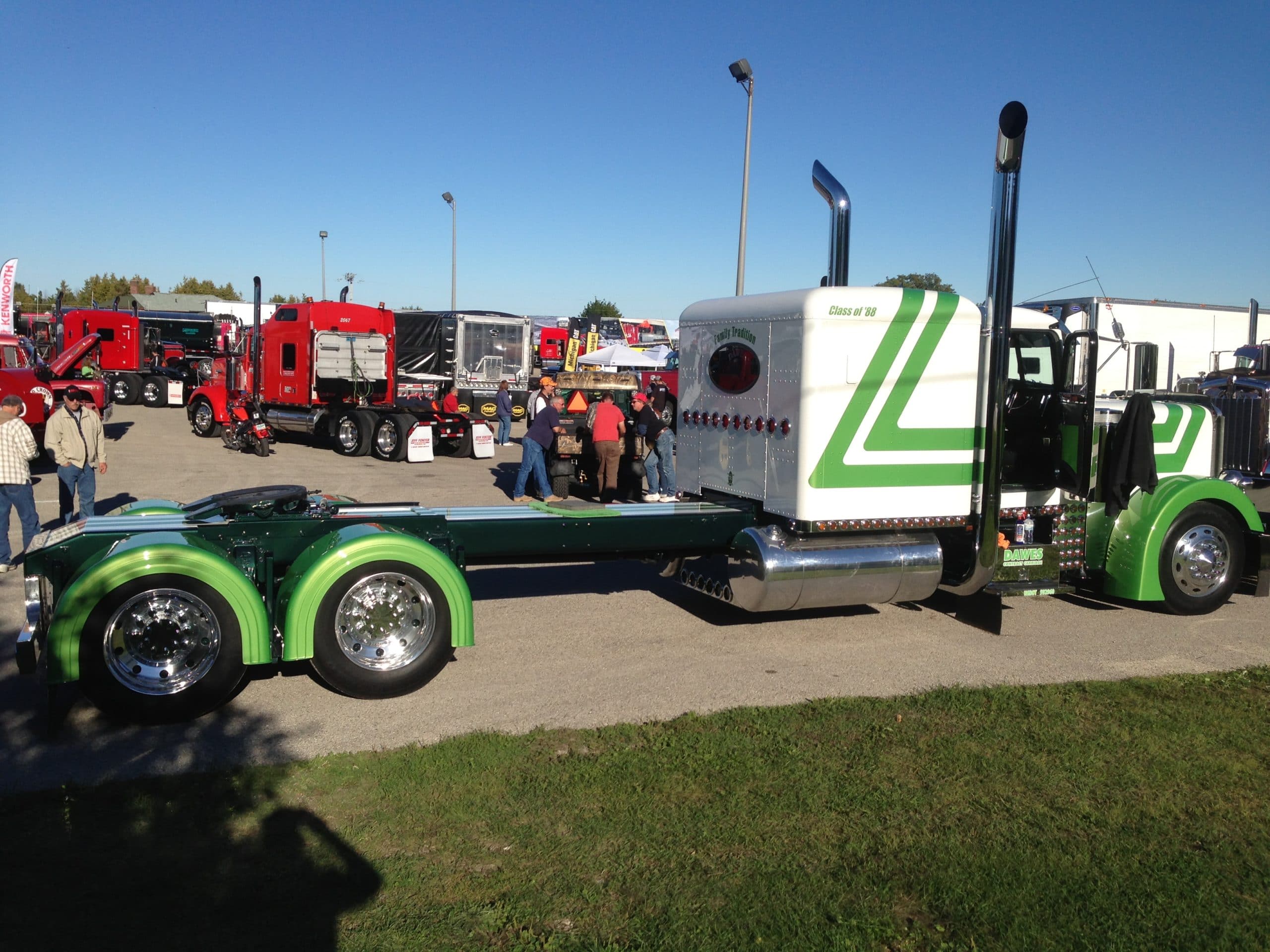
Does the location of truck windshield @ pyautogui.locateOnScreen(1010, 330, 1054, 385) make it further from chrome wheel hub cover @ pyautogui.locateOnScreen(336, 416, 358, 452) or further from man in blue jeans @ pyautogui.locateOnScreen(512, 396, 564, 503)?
chrome wheel hub cover @ pyautogui.locateOnScreen(336, 416, 358, 452)

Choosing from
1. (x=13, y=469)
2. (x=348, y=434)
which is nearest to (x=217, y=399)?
(x=348, y=434)

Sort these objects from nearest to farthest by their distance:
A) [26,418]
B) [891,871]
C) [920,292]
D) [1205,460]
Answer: [891,871], [920,292], [1205,460], [26,418]

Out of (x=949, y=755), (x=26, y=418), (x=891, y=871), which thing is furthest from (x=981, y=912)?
(x=26, y=418)

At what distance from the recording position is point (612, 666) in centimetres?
711

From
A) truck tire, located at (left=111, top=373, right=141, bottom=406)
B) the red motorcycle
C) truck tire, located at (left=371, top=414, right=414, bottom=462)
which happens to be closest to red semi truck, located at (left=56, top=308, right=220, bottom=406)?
truck tire, located at (left=111, top=373, right=141, bottom=406)

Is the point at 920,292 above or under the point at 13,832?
above

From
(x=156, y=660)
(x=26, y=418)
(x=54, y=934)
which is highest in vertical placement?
(x=26, y=418)

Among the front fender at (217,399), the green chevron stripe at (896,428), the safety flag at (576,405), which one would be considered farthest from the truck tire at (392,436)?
the green chevron stripe at (896,428)

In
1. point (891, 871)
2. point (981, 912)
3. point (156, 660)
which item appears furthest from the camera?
point (156, 660)

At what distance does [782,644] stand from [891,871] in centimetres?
367

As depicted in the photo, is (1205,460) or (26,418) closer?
(1205,460)

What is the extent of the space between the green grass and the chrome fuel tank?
155cm

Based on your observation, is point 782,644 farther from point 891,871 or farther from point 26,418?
point 26,418

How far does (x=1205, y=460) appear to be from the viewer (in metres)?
9.27
